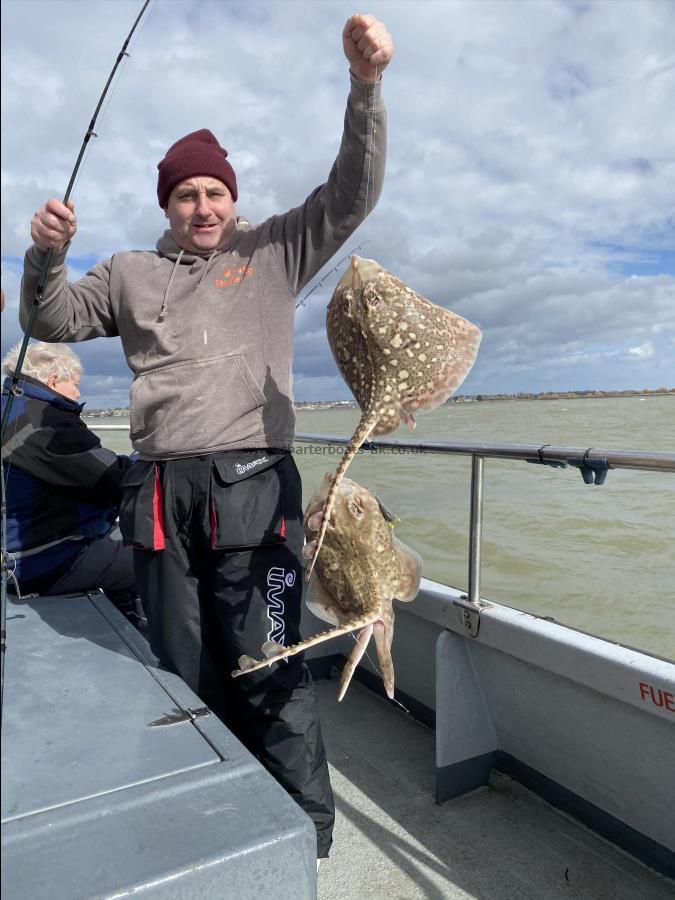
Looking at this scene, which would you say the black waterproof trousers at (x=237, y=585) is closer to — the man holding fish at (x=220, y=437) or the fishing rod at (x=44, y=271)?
the man holding fish at (x=220, y=437)

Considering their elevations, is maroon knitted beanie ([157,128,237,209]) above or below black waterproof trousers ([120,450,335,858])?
above

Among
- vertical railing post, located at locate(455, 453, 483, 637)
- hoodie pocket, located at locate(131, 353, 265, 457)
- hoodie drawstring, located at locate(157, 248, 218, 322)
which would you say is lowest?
vertical railing post, located at locate(455, 453, 483, 637)

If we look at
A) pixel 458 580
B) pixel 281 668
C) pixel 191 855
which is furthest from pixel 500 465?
pixel 191 855

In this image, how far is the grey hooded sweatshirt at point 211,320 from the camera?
2.40m

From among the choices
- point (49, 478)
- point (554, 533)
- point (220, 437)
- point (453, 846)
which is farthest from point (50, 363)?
point (554, 533)

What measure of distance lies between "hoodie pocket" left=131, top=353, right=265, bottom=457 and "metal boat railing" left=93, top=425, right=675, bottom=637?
88cm

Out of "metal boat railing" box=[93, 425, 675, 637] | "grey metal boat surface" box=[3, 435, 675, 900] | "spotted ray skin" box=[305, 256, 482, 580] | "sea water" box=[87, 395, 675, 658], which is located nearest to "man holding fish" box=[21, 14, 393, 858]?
"grey metal boat surface" box=[3, 435, 675, 900]

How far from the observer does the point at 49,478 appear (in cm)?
357

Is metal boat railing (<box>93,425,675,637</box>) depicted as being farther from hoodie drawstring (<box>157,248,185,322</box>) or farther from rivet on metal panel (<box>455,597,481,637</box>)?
hoodie drawstring (<box>157,248,185,322</box>)

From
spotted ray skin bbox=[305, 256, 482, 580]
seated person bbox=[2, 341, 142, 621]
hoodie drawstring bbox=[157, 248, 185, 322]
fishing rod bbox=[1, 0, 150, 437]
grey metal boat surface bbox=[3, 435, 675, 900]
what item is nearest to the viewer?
grey metal boat surface bbox=[3, 435, 675, 900]

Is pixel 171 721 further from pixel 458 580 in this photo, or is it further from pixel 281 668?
pixel 458 580

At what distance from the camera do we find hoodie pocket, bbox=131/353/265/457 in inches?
94.3

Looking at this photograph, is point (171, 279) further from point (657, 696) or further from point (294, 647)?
point (657, 696)

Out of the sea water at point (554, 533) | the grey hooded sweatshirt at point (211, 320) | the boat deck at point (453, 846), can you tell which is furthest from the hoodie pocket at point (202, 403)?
the sea water at point (554, 533)
